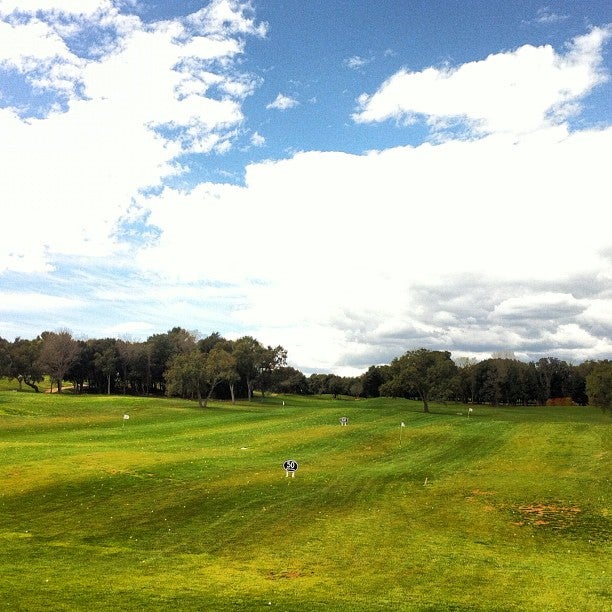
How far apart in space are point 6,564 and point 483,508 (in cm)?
2535

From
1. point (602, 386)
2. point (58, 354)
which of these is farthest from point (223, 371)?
point (602, 386)

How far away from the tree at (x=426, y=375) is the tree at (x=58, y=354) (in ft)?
273

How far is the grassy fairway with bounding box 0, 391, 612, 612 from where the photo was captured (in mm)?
18422

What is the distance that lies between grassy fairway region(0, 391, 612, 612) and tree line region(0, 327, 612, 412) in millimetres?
36079

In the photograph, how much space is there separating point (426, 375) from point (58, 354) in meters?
89.3

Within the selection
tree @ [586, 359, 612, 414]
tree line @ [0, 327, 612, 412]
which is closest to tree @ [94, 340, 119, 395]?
tree line @ [0, 327, 612, 412]

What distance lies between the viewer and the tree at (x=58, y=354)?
426 ft

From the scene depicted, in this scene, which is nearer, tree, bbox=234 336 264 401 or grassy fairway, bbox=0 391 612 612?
grassy fairway, bbox=0 391 612 612

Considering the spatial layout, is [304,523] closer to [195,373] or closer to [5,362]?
[195,373]

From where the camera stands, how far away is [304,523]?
28203 mm

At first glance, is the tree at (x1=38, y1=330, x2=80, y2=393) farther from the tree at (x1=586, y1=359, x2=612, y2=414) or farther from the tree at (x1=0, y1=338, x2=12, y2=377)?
the tree at (x1=586, y1=359, x2=612, y2=414)

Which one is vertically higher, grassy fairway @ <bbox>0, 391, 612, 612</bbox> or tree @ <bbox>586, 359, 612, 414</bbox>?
tree @ <bbox>586, 359, 612, 414</bbox>

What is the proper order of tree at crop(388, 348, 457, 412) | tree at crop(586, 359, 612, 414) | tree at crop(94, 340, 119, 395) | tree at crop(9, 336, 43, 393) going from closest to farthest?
tree at crop(586, 359, 612, 414)
tree at crop(388, 348, 457, 412)
tree at crop(9, 336, 43, 393)
tree at crop(94, 340, 119, 395)

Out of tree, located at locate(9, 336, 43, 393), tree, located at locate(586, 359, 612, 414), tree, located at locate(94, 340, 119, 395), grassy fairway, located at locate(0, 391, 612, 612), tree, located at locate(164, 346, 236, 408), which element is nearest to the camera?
grassy fairway, located at locate(0, 391, 612, 612)
